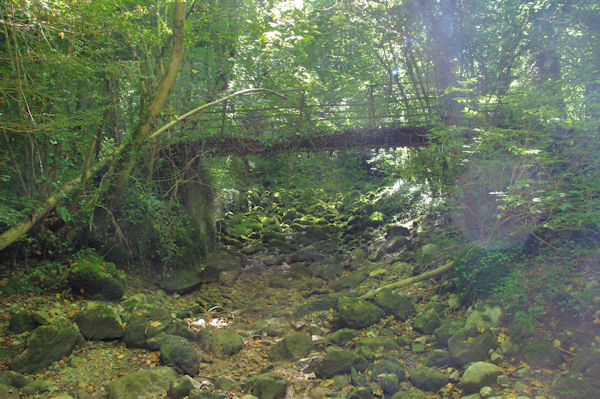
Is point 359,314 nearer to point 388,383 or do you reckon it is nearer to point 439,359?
point 439,359

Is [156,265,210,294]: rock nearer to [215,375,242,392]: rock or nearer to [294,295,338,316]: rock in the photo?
[294,295,338,316]: rock

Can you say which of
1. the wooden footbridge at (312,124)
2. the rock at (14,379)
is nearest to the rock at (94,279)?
the rock at (14,379)

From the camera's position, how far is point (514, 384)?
4.62m

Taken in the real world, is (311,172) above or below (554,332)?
above

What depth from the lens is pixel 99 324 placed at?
18.3 feet

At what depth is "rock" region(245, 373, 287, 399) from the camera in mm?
4863

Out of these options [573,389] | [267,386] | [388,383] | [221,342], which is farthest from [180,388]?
[573,389]

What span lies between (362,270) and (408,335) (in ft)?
10.2

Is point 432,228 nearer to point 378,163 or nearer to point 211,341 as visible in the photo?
point 378,163

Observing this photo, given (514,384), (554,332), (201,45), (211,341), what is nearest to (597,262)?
(554,332)

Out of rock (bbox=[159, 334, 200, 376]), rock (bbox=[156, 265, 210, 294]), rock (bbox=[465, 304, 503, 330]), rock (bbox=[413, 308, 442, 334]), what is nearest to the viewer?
rock (bbox=[159, 334, 200, 376])

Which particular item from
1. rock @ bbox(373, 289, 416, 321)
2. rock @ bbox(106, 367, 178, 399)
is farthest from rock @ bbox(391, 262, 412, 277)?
rock @ bbox(106, 367, 178, 399)

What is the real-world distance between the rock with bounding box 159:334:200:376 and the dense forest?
0.09 feet

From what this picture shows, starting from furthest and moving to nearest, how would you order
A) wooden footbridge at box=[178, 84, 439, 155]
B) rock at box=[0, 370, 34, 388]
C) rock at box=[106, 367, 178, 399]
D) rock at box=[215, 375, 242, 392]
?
wooden footbridge at box=[178, 84, 439, 155], rock at box=[215, 375, 242, 392], rock at box=[106, 367, 178, 399], rock at box=[0, 370, 34, 388]
